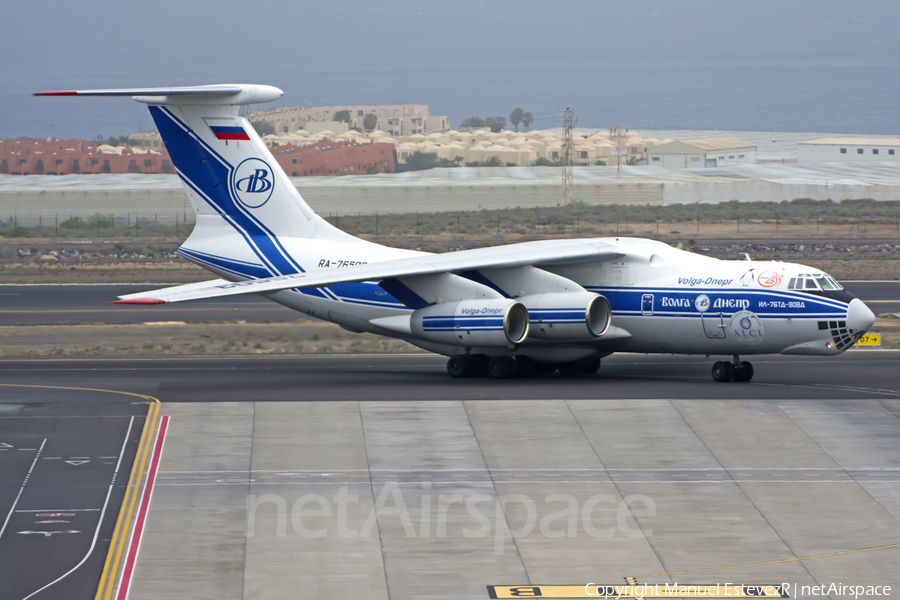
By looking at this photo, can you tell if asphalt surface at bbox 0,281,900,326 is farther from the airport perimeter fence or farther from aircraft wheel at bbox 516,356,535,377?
the airport perimeter fence

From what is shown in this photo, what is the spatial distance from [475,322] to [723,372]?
19.9 ft

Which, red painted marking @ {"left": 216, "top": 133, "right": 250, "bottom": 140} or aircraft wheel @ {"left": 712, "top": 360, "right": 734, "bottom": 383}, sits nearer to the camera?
aircraft wheel @ {"left": 712, "top": 360, "right": 734, "bottom": 383}

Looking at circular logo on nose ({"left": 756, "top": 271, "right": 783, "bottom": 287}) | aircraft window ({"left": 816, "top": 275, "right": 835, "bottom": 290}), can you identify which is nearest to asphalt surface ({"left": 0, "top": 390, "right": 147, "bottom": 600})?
circular logo on nose ({"left": 756, "top": 271, "right": 783, "bottom": 287})

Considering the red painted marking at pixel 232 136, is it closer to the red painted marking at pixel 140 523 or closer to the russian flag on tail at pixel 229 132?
the russian flag on tail at pixel 229 132

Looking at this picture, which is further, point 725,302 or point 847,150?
point 847,150

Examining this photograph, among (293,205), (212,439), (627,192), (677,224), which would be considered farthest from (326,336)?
(627,192)

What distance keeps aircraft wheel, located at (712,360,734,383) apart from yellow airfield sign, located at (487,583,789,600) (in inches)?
522

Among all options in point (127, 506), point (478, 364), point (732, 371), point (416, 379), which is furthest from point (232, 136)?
point (127, 506)

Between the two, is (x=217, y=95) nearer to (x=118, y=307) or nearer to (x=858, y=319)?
(x=858, y=319)

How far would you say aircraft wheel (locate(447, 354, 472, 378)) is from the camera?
2812 centimetres

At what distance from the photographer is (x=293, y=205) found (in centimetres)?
3070

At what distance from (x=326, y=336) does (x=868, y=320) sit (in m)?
17.6

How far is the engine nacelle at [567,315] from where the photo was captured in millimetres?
26406

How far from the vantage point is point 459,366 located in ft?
92.4
